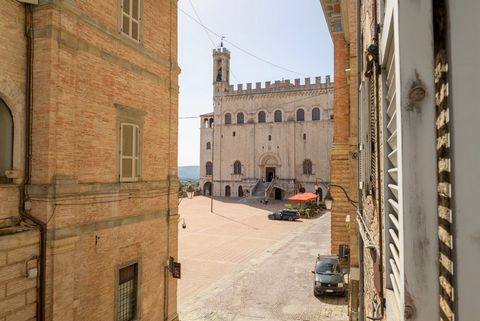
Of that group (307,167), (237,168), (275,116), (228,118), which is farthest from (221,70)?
(307,167)

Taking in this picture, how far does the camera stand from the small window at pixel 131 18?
9133 mm

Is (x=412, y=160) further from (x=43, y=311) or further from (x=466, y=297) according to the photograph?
(x=43, y=311)

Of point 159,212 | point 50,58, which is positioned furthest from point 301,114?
point 50,58

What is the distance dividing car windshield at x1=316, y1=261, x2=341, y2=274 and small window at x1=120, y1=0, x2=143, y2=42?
1192 centimetres

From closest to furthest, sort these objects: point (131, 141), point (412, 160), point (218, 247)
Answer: point (412, 160)
point (131, 141)
point (218, 247)

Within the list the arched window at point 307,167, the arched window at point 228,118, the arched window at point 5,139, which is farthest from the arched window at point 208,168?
the arched window at point 5,139

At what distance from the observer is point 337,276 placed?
15.2m

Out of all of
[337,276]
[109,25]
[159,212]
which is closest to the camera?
[109,25]

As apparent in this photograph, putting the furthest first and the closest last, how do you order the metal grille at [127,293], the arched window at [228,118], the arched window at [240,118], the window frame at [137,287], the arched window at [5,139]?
the arched window at [228,118] < the arched window at [240,118] < the metal grille at [127,293] < the window frame at [137,287] < the arched window at [5,139]

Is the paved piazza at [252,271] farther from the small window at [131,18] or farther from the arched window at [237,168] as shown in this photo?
the arched window at [237,168]

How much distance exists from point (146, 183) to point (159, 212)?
113cm

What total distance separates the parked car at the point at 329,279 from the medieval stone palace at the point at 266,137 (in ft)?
109

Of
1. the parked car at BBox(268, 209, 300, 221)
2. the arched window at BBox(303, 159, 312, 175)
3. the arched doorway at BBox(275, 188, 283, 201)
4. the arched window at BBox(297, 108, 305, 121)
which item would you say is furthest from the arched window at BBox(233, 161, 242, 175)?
the parked car at BBox(268, 209, 300, 221)

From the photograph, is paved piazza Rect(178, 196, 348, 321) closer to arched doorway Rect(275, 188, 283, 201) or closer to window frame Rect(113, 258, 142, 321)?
→ window frame Rect(113, 258, 142, 321)
